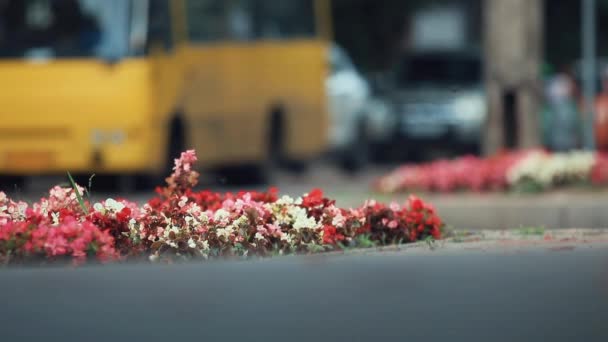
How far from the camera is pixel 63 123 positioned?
17953mm

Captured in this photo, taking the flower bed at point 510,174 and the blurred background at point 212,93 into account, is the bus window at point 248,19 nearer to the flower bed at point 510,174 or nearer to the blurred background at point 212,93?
the blurred background at point 212,93

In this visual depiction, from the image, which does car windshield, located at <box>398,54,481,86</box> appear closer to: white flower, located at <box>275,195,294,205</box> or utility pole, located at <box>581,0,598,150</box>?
utility pole, located at <box>581,0,598,150</box>

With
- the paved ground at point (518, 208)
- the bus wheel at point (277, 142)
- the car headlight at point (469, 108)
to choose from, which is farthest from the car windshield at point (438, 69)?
the paved ground at point (518, 208)

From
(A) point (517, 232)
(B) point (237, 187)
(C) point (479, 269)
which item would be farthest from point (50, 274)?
(B) point (237, 187)

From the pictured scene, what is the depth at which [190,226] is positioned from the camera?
340 inches

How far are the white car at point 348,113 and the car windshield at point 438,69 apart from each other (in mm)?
2349

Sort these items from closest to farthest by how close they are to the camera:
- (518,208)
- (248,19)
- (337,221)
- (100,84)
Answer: (337,221) < (518,208) < (100,84) < (248,19)

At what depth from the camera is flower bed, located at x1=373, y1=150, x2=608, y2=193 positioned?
612 inches

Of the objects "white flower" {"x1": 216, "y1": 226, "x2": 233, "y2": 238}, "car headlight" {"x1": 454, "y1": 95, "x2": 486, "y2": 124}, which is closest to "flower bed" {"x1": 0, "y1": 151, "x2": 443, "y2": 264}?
"white flower" {"x1": 216, "y1": 226, "x2": 233, "y2": 238}

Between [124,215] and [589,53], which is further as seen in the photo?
[589,53]

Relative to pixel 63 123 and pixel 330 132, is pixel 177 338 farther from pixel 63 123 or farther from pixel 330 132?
pixel 330 132

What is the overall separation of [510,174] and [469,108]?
14062 millimetres

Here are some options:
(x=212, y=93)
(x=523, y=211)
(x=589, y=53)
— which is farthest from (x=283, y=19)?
(x=523, y=211)

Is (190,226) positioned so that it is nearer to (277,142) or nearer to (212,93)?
(212,93)
